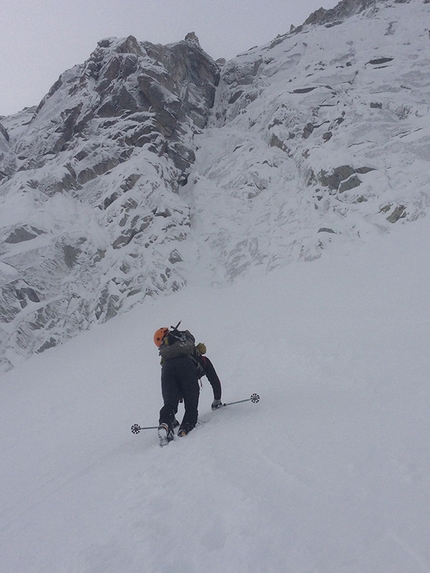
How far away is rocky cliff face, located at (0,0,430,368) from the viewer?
24.6 m

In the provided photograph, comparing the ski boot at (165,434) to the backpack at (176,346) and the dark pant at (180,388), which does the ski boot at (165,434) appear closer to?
the dark pant at (180,388)

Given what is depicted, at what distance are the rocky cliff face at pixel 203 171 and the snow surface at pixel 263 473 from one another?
541 inches

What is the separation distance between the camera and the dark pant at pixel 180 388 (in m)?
5.33

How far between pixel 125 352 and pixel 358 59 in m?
42.1

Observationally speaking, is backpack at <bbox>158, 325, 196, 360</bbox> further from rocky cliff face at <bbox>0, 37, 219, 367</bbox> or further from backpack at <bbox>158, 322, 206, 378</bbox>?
rocky cliff face at <bbox>0, 37, 219, 367</bbox>

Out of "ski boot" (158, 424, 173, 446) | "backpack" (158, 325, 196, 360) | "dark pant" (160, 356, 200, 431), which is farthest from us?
"backpack" (158, 325, 196, 360)

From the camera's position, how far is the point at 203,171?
39.9 m

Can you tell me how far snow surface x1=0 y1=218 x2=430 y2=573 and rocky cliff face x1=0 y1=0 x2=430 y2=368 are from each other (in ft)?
45.1

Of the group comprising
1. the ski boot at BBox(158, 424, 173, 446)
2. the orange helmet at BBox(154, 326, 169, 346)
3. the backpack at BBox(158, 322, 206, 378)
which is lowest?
the ski boot at BBox(158, 424, 173, 446)

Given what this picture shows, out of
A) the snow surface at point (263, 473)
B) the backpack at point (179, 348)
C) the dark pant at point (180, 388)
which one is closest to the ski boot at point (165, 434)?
the snow surface at point (263, 473)

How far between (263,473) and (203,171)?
39.4m

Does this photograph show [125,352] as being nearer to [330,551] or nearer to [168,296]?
Result: [168,296]

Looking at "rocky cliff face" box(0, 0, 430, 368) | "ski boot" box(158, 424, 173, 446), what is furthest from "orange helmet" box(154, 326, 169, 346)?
"rocky cliff face" box(0, 0, 430, 368)

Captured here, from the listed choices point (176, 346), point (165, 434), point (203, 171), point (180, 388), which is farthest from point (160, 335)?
point (203, 171)
